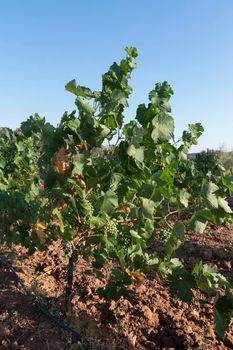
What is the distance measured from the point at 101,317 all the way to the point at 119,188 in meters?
1.50

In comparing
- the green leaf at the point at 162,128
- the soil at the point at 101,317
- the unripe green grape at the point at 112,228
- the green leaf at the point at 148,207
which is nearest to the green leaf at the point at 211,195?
the green leaf at the point at 148,207

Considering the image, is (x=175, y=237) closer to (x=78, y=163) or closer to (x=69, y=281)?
(x=78, y=163)

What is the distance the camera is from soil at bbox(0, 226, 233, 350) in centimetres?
349

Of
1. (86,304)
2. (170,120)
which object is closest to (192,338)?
(86,304)

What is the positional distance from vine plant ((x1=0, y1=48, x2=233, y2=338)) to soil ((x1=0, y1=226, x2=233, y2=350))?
1.72 ft

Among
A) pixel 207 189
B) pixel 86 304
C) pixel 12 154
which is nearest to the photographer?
pixel 207 189

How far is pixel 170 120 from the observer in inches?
119

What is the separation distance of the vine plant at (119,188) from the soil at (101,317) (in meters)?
0.52

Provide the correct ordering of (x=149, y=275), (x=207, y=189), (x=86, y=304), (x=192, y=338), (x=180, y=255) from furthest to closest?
(x=180, y=255) < (x=149, y=275) < (x=86, y=304) < (x=192, y=338) < (x=207, y=189)

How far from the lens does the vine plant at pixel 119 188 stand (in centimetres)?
290

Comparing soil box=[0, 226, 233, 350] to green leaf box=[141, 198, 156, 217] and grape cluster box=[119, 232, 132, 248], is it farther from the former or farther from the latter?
green leaf box=[141, 198, 156, 217]

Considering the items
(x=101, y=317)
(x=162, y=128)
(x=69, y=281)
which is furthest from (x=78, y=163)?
(x=101, y=317)

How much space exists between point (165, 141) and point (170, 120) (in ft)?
0.63

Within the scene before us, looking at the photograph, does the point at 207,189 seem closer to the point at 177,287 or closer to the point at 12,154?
the point at 177,287
